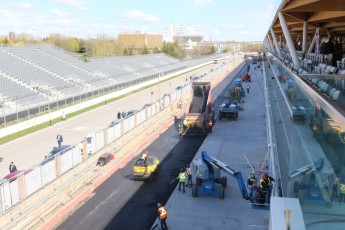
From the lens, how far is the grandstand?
33094 mm

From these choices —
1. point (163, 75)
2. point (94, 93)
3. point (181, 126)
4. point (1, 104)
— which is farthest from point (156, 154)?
point (163, 75)

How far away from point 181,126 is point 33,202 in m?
14.6

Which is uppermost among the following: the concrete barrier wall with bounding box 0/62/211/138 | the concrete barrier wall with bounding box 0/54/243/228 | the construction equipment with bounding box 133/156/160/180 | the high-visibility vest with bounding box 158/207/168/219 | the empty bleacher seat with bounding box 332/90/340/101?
the empty bleacher seat with bounding box 332/90/340/101

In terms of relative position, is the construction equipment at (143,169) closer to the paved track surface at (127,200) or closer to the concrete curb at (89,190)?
the paved track surface at (127,200)

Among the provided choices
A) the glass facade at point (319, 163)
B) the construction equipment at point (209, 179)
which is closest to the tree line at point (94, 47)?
the construction equipment at point (209, 179)

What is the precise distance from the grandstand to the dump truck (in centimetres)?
1211

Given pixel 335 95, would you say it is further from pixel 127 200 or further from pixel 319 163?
pixel 127 200

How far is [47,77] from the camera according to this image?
1692 inches

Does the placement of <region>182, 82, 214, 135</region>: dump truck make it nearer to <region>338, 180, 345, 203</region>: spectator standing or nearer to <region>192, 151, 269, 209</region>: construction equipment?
<region>192, 151, 269, 209</region>: construction equipment

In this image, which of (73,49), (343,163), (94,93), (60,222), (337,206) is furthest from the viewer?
(73,49)

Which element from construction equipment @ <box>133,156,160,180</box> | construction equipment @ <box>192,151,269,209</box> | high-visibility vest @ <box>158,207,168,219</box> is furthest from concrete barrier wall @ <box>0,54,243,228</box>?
construction equipment @ <box>192,151,269,209</box>

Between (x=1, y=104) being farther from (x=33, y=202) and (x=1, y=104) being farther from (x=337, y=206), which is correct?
Result: (x=337, y=206)

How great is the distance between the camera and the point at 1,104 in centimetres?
2959

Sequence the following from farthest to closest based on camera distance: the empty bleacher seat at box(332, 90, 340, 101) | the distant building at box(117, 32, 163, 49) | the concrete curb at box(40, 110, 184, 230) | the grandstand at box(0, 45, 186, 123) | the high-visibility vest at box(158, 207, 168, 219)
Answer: the distant building at box(117, 32, 163, 49) → the grandstand at box(0, 45, 186, 123) → the concrete curb at box(40, 110, 184, 230) → the high-visibility vest at box(158, 207, 168, 219) → the empty bleacher seat at box(332, 90, 340, 101)
